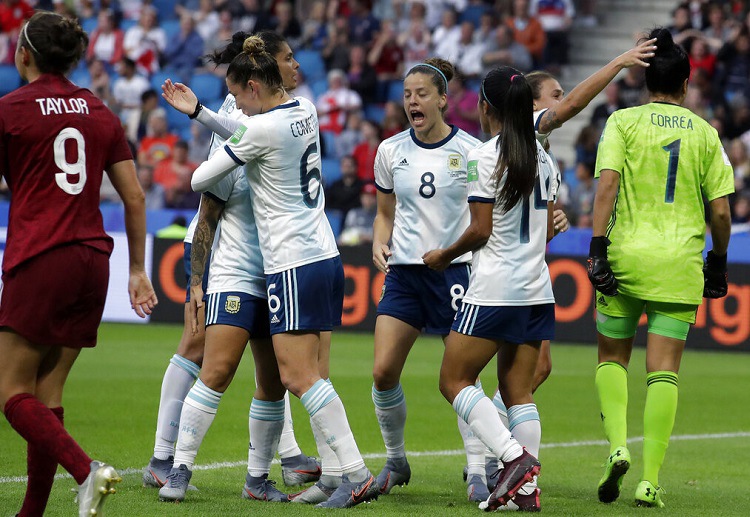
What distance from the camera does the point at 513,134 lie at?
6023 millimetres

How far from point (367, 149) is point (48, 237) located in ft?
47.2

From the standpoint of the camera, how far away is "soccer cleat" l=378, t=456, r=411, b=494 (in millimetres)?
6734

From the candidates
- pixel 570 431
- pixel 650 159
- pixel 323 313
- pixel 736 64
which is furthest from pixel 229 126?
pixel 736 64

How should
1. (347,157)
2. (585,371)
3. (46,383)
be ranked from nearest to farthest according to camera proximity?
(46,383) → (585,371) → (347,157)

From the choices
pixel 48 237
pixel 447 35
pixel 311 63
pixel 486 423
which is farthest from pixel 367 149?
pixel 48 237

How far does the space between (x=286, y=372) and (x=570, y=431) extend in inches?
152

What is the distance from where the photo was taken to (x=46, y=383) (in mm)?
5277

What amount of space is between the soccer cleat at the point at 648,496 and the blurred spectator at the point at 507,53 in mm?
14506

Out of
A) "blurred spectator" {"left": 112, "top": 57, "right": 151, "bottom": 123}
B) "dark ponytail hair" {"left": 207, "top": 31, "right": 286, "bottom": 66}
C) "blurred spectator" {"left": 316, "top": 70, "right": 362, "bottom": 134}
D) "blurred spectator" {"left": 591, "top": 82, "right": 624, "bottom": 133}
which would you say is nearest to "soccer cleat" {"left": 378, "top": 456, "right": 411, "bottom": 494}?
"dark ponytail hair" {"left": 207, "top": 31, "right": 286, "bottom": 66}

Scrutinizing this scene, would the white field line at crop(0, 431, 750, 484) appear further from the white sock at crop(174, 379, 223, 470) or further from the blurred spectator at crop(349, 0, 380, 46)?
the blurred spectator at crop(349, 0, 380, 46)

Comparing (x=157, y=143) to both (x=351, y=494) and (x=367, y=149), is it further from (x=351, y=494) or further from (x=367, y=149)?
(x=351, y=494)

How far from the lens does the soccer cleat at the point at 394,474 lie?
673 centimetres

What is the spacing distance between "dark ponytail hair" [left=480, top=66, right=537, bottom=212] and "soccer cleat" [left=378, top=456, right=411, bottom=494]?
1.64 meters

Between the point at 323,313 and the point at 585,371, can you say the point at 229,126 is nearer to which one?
the point at 323,313
